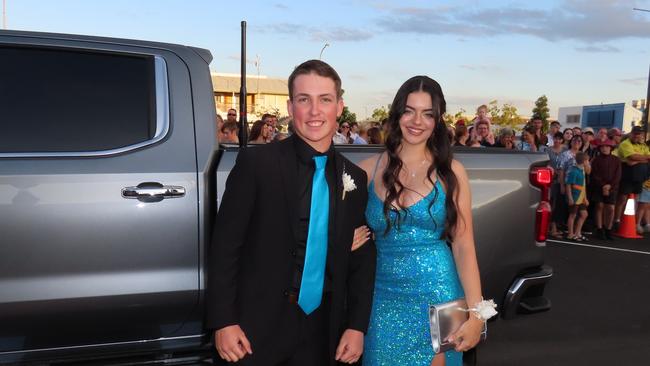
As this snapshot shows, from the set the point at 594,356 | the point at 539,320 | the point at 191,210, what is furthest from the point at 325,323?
the point at 539,320

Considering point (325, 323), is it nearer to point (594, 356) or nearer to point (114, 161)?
point (114, 161)

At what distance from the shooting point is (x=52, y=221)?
6.74 ft

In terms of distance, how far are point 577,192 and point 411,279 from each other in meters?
6.90

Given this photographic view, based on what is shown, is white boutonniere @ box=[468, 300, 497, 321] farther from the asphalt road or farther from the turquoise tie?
the asphalt road

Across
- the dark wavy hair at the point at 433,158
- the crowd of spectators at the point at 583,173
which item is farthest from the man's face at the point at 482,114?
the dark wavy hair at the point at 433,158

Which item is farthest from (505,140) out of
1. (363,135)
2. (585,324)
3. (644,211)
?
(585,324)

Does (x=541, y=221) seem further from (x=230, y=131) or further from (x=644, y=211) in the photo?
(x=644, y=211)

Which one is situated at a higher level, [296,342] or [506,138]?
[506,138]

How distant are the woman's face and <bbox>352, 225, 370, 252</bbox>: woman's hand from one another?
410 millimetres

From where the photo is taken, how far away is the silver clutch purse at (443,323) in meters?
1.94

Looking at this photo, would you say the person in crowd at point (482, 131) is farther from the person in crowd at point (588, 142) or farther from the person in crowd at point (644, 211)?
the person in crowd at point (644, 211)

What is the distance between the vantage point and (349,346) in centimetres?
198

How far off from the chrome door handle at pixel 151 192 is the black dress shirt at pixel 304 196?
63 cm

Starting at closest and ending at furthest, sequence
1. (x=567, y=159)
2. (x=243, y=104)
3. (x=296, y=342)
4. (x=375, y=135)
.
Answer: (x=296, y=342), (x=243, y=104), (x=567, y=159), (x=375, y=135)
